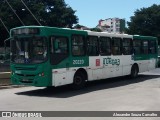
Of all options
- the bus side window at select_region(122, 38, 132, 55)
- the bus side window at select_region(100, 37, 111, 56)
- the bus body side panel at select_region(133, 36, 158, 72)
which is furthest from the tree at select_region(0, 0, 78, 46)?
the bus side window at select_region(100, 37, 111, 56)

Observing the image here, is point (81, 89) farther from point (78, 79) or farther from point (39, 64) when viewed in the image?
point (39, 64)

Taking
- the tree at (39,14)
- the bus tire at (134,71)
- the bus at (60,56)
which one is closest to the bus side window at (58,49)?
the bus at (60,56)

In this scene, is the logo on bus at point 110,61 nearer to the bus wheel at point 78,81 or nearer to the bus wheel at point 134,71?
the bus wheel at point 78,81

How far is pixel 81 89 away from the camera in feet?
55.0

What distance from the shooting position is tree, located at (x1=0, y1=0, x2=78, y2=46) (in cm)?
5525

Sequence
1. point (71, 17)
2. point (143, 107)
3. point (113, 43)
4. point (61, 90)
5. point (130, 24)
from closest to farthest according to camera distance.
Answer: point (143, 107) → point (61, 90) → point (113, 43) → point (71, 17) → point (130, 24)

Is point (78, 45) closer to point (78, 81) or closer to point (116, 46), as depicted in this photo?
point (78, 81)

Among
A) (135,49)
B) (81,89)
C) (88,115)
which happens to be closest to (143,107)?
(88,115)

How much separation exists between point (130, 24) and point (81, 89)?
58281 mm

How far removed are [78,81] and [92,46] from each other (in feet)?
6.57

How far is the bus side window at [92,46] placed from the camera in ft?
56.8

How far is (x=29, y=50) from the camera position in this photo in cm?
1484

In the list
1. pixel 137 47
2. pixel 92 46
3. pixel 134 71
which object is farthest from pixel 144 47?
pixel 92 46

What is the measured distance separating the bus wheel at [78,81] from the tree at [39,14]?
127 ft
